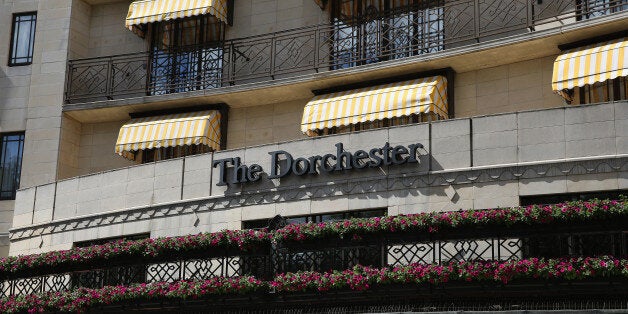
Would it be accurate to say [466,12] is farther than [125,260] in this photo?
Yes

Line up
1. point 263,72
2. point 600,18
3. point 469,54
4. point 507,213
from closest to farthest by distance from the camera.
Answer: point 507,213
point 600,18
point 469,54
point 263,72

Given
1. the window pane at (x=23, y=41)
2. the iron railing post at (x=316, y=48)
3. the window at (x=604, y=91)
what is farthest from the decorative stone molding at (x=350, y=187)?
the window pane at (x=23, y=41)

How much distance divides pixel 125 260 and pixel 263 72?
305 inches

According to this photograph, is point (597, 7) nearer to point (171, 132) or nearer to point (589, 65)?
point (589, 65)

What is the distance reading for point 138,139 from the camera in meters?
30.7

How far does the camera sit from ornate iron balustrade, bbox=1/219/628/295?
20.1 meters

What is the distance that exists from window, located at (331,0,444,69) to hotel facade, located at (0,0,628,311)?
60 mm

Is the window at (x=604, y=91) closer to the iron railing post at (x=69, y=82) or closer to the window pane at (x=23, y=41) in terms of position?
the iron railing post at (x=69, y=82)

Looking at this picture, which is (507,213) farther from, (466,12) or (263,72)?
(263,72)

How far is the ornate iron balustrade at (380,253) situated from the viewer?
2008cm

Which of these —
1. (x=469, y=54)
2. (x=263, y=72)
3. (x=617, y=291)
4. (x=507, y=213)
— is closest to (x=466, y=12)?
(x=469, y=54)

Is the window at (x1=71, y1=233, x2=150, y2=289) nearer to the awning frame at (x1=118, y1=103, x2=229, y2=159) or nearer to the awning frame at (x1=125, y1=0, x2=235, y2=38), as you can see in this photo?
the awning frame at (x1=118, y1=103, x2=229, y2=159)

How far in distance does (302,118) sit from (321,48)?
6.82 feet

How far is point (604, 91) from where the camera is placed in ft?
82.6
